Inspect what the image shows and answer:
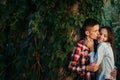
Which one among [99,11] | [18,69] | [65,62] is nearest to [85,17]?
[99,11]

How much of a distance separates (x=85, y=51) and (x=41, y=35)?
2.61 feet

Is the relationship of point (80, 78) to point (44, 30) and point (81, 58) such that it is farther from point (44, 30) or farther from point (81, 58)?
point (44, 30)

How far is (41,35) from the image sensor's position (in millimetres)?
5062

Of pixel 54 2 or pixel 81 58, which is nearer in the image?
pixel 81 58

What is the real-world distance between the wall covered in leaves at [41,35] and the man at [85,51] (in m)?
0.27

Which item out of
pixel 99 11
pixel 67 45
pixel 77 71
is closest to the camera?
pixel 77 71

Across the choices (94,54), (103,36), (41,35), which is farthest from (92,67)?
(41,35)

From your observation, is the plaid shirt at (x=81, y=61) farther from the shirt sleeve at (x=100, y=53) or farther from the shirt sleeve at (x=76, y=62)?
the shirt sleeve at (x=100, y=53)

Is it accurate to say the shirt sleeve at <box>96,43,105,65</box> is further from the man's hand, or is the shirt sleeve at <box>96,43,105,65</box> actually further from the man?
the man

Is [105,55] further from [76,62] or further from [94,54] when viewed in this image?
[76,62]

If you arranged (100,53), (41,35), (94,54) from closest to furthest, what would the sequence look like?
(100,53) → (94,54) → (41,35)

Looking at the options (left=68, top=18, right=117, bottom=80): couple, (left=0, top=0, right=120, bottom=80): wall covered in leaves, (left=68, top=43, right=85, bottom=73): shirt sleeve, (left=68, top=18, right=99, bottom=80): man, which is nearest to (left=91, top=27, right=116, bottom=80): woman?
(left=68, top=18, right=117, bottom=80): couple

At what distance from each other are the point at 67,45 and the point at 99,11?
73 centimetres

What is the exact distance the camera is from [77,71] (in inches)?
179
